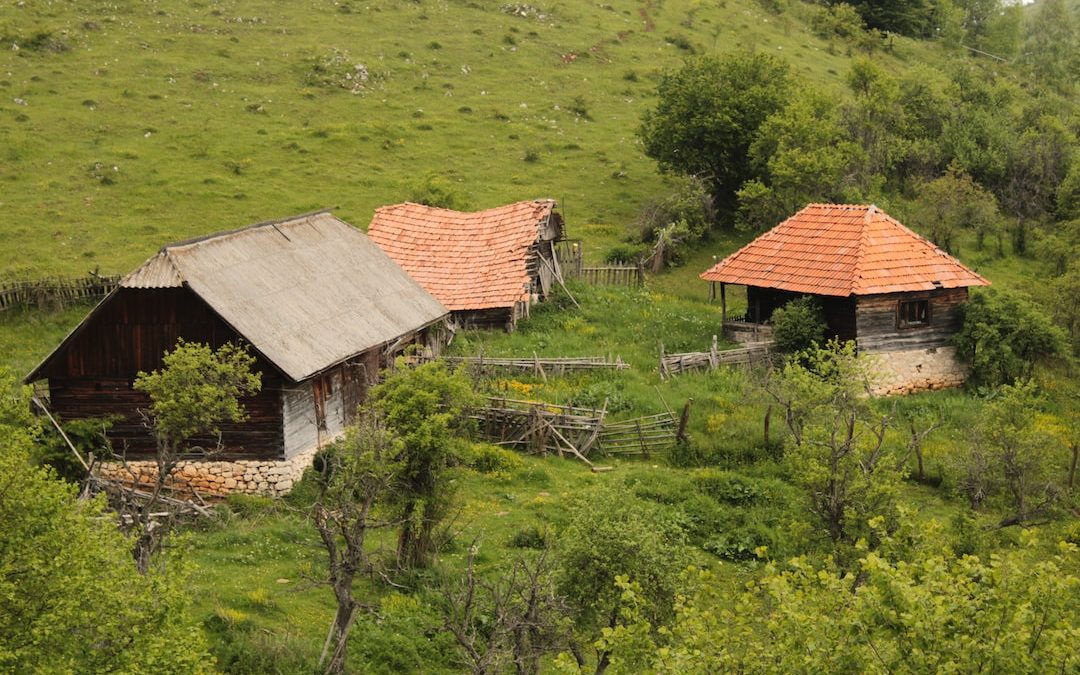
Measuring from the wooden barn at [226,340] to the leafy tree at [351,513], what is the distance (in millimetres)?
2140

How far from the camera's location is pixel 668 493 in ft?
79.1

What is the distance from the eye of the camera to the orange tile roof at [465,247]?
34.5m

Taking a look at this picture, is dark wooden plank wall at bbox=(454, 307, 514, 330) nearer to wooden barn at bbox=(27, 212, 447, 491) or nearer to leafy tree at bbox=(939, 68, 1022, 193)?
wooden barn at bbox=(27, 212, 447, 491)

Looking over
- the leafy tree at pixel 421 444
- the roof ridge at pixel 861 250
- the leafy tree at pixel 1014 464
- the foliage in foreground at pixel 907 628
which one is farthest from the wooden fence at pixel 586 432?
the foliage in foreground at pixel 907 628

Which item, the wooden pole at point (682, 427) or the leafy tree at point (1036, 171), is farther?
the leafy tree at point (1036, 171)

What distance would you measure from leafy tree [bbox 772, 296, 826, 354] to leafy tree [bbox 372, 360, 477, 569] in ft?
43.7

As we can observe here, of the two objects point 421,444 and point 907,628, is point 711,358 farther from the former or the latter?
point 907,628

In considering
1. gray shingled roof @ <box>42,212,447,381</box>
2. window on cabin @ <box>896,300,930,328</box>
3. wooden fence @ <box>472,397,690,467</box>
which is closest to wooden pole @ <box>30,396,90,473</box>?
gray shingled roof @ <box>42,212,447,381</box>

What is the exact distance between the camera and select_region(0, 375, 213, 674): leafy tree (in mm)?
12695

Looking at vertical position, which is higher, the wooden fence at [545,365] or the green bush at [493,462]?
the wooden fence at [545,365]

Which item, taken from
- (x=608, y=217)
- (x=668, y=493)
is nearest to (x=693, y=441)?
(x=668, y=493)

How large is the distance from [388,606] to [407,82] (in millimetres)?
37752

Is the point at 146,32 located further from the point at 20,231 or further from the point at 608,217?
the point at 608,217

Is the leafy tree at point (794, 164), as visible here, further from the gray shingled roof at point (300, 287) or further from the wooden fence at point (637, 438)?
the wooden fence at point (637, 438)
